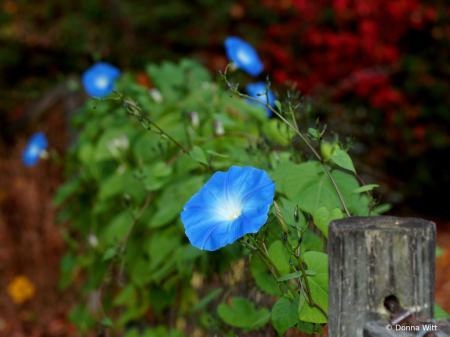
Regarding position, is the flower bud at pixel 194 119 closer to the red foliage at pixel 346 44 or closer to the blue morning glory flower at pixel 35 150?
the blue morning glory flower at pixel 35 150

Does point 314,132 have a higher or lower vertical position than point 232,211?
higher

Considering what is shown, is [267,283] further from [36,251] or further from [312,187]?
[36,251]

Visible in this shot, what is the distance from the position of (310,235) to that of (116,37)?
16.3 feet

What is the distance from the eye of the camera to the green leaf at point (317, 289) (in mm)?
743

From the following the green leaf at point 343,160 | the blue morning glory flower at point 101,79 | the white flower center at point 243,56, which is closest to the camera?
the green leaf at point 343,160

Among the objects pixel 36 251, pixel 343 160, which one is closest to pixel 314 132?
pixel 343 160

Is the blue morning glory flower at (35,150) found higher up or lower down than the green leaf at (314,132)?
higher up

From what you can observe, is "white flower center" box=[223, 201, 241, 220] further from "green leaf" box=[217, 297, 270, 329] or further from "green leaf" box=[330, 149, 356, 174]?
"green leaf" box=[217, 297, 270, 329]

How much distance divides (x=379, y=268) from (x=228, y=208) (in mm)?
311

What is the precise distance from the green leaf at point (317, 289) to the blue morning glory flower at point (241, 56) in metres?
1.25

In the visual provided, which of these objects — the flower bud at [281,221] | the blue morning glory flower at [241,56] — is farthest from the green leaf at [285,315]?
the blue morning glory flower at [241,56]

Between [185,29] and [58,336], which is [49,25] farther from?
[58,336]

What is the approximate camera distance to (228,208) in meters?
0.83

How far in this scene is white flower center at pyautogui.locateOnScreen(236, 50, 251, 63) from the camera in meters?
2.02
